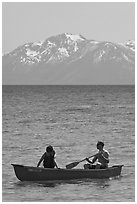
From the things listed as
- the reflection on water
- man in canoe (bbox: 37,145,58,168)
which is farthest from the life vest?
the reflection on water

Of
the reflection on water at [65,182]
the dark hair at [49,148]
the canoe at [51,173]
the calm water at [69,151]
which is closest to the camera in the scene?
the calm water at [69,151]

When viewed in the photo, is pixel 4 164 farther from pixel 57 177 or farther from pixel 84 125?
pixel 84 125

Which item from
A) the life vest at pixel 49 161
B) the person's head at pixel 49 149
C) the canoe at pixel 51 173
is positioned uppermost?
the person's head at pixel 49 149

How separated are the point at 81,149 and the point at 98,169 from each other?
1210cm

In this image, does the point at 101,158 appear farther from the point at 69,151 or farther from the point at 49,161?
the point at 69,151

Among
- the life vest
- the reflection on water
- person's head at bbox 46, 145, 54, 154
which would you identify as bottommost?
the reflection on water

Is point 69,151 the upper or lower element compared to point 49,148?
lower

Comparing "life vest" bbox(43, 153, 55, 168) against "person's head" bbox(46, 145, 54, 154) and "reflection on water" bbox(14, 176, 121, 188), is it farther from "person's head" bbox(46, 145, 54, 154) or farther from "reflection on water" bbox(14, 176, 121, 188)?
"reflection on water" bbox(14, 176, 121, 188)

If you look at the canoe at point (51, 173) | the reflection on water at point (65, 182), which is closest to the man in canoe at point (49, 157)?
the canoe at point (51, 173)

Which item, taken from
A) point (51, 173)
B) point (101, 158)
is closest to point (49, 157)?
point (51, 173)

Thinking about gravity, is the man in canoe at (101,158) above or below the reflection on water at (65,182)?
above

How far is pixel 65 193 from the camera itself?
947 inches

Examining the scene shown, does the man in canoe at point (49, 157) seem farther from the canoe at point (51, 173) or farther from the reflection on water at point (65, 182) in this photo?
the reflection on water at point (65, 182)

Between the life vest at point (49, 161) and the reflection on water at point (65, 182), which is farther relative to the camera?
the reflection on water at point (65, 182)
